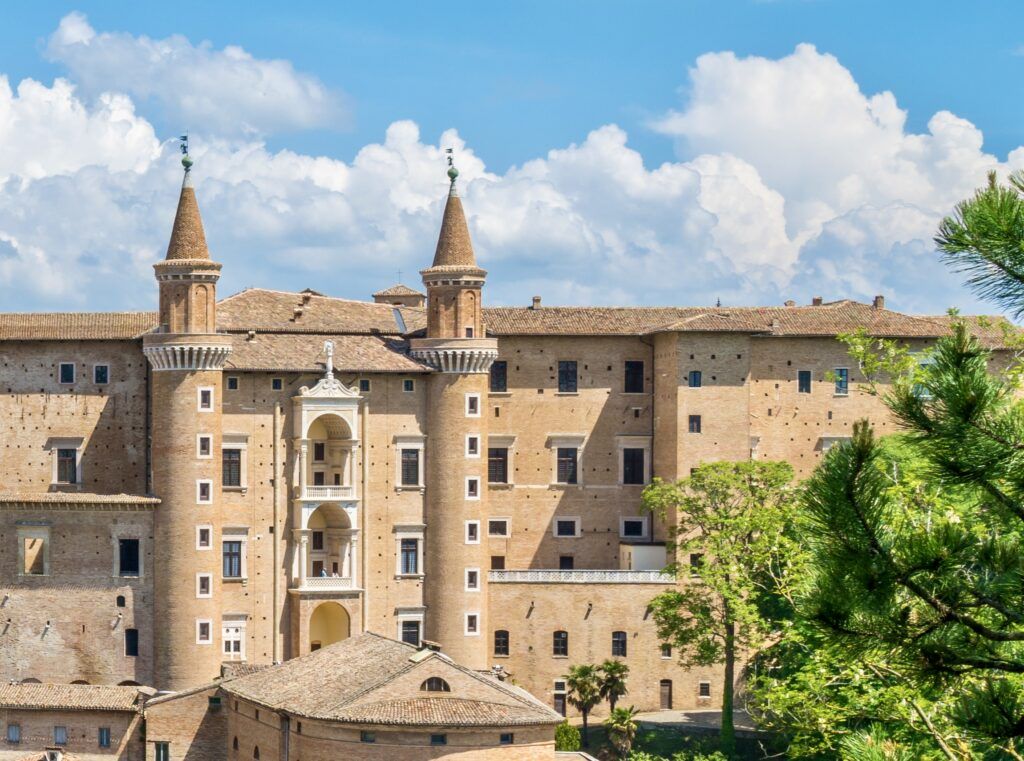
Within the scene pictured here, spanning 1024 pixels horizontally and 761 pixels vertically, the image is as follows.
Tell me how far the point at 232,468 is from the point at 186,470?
1723 millimetres

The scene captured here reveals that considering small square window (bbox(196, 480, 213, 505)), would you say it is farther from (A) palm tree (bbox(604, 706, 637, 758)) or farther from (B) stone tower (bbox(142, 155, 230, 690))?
(A) palm tree (bbox(604, 706, 637, 758))

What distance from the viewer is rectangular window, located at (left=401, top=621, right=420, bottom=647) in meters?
61.1

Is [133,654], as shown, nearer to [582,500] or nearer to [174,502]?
[174,502]

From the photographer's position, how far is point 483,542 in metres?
61.2

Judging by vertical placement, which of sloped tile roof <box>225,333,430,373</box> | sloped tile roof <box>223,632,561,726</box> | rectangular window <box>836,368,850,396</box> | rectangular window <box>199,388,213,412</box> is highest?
sloped tile roof <box>225,333,430,373</box>

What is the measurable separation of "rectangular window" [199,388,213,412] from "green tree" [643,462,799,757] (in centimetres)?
1425

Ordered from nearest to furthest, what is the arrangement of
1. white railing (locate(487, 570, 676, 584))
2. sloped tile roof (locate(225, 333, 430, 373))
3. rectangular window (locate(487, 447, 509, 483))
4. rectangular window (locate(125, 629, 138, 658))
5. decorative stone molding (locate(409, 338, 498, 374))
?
rectangular window (locate(125, 629, 138, 658)) → sloped tile roof (locate(225, 333, 430, 373)) → decorative stone molding (locate(409, 338, 498, 374)) → white railing (locate(487, 570, 676, 584)) → rectangular window (locate(487, 447, 509, 483))

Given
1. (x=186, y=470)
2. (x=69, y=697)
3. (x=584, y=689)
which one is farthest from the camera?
(x=584, y=689)

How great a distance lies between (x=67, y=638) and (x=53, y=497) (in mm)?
4413

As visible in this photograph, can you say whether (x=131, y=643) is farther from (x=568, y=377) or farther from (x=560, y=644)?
(x=568, y=377)

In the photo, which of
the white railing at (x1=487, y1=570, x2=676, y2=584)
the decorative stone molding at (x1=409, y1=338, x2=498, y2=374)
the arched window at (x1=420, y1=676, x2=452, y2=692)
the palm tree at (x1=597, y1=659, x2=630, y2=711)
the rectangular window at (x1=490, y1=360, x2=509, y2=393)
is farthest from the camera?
the rectangular window at (x1=490, y1=360, x2=509, y2=393)

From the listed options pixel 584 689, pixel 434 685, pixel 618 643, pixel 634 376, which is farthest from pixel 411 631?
pixel 634 376

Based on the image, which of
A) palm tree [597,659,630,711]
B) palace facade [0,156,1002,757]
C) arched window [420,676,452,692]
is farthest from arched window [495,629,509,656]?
arched window [420,676,452,692]

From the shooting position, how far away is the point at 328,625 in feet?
201
